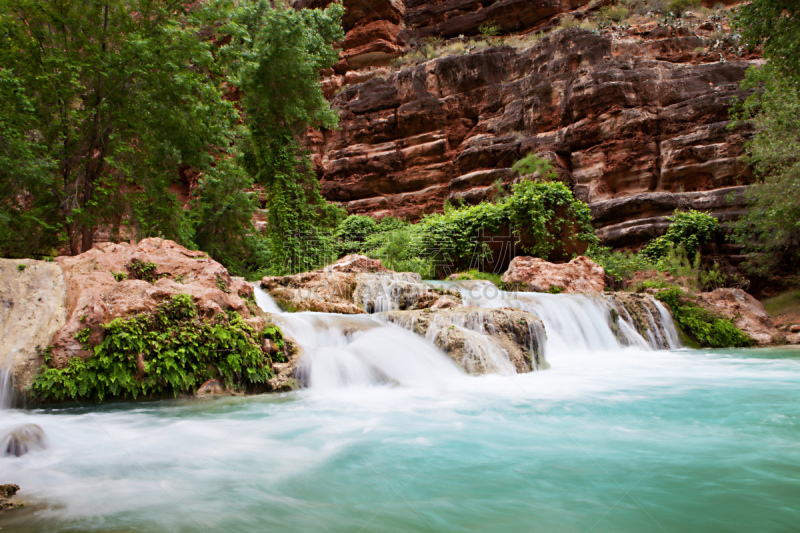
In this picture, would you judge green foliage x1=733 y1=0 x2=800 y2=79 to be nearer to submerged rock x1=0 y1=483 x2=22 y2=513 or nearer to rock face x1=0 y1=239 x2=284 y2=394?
rock face x1=0 y1=239 x2=284 y2=394

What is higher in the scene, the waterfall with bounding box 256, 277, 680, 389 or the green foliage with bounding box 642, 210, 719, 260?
the green foliage with bounding box 642, 210, 719, 260

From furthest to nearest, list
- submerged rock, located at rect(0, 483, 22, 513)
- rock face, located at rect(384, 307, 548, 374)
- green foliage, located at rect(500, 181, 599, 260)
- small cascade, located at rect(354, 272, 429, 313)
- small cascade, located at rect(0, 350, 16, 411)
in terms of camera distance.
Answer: green foliage, located at rect(500, 181, 599, 260), small cascade, located at rect(354, 272, 429, 313), rock face, located at rect(384, 307, 548, 374), small cascade, located at rect(0, 350, 16, 411), submerged rock, located at rect(0, 483, 22, 513)

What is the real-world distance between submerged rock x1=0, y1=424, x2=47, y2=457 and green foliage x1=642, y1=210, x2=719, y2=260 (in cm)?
1750

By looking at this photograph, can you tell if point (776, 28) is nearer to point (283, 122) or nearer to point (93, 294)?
point (93, 294)

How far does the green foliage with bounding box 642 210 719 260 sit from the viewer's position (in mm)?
16031

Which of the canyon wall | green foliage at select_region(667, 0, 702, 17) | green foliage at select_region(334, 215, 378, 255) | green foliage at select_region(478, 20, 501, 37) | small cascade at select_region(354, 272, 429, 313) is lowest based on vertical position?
small cascade at select_region(354, 272, 429, 313)

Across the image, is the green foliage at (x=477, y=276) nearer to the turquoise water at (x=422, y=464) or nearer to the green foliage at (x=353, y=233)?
the green foliage at (x=353, y=233)

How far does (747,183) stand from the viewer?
17.4 metres

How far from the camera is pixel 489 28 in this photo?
99.0 feet

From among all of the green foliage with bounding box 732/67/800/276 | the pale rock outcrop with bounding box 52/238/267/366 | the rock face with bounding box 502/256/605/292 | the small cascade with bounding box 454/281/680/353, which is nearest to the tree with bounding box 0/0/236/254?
the pale rock outcrop with bounding box 52/238/267/366

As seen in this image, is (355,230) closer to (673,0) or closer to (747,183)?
(747,183)

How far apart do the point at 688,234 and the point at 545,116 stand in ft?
30.7

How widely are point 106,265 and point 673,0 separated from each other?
32263 mm

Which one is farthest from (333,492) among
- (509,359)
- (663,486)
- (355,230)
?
(355,230)
